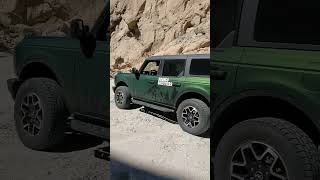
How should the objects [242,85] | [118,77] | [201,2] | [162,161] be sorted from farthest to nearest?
[201,2] < [118,77] < [162,161] < [242,85]

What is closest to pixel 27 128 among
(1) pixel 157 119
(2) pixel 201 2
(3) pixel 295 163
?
(1) pixel 157 119

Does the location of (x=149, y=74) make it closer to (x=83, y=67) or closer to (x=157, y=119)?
(x=157, y=119)

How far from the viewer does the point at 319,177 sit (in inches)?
81.5

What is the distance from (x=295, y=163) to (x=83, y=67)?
5.63 ft

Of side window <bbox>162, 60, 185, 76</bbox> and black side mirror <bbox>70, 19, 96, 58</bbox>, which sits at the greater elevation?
black side mirror <bbox>70, 19, 96, 58</bbox>

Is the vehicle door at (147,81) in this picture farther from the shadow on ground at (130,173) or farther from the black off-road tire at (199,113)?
the shadow on ground at (130,173)

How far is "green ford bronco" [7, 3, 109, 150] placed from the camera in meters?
3.07

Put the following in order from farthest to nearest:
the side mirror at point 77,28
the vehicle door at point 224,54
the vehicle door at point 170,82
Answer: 1. the vehicle door at point 170,82
2. the side mirror at point 77,28
3. the vehicle door at point 224,54

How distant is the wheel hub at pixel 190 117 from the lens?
169 inches

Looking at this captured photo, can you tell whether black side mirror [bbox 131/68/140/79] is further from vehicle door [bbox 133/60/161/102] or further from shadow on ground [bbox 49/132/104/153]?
shadow on ground [bbox 49/132/104/153]

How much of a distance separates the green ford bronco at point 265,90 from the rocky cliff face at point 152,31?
230 centimetres

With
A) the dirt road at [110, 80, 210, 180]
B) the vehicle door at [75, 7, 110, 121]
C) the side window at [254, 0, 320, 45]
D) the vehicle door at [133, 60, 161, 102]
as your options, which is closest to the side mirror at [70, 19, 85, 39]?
the vehicle door at [75, 7, 110, 121]

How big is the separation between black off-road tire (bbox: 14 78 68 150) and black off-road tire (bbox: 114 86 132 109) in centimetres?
188

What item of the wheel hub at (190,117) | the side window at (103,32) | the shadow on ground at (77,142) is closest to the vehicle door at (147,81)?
the wheel hub at (190,117)
